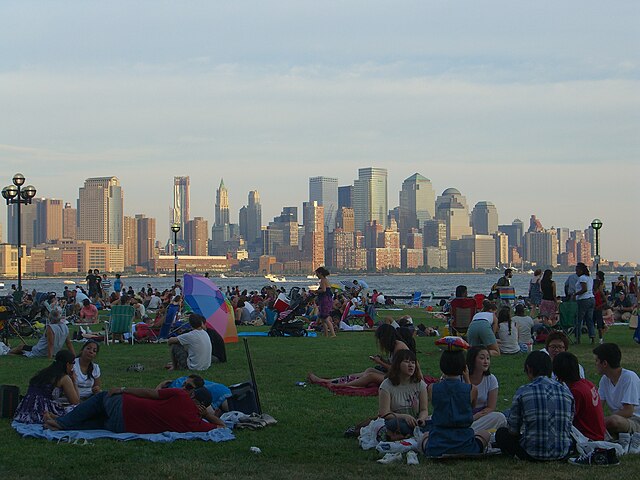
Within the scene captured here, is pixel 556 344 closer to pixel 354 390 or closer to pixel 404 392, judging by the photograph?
pixel 404 392

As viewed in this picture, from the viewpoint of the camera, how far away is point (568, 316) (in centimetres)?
1811

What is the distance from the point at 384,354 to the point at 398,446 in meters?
3.06

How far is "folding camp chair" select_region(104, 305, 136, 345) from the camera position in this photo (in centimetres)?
1857

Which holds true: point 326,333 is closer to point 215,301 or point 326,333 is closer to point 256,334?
point 256,334

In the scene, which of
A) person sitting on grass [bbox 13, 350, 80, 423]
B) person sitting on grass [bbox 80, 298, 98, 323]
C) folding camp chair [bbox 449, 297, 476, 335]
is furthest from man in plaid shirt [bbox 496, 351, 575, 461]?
person sitting on grass [bbox 80, 298, 98, 323]

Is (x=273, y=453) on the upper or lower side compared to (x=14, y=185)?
lower

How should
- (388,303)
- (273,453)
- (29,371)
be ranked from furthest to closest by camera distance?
1. (388,303)
2. (29,371)
3. (273,453)

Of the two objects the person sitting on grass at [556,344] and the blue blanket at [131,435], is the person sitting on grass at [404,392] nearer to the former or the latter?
the person sitting on grass at [556,344]

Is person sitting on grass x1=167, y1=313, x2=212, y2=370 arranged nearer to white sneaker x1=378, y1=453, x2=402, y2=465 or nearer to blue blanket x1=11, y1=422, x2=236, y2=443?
blue blanket x1=11, y1=422, x2=236, y2=443

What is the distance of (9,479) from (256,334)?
14.4m

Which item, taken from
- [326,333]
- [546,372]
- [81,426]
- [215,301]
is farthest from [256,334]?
[546,372]

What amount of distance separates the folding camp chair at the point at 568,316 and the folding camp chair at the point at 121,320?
27.3 feet

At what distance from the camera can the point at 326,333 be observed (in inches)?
826

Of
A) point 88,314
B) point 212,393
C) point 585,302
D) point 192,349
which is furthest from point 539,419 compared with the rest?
point 88,314
